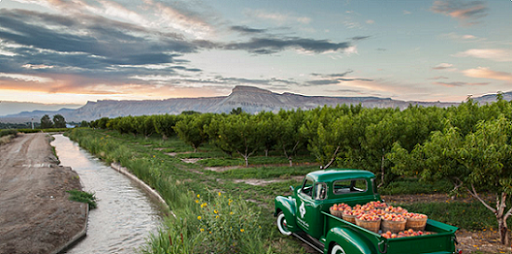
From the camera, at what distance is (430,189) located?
12781mm

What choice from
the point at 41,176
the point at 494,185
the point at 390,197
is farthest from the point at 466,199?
the point at 41,176

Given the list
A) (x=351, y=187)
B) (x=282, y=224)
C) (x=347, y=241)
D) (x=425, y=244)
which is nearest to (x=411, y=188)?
(x=351, y=187)

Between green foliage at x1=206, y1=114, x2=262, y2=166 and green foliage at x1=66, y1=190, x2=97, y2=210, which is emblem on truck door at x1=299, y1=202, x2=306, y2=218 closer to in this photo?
green foliage at x1=66, y1=190, x2=97, y2=210

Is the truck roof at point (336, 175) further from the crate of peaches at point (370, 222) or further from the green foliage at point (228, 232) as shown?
the green foliage at point (228, 232)

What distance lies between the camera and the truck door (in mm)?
6328

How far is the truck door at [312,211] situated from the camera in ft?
20.8

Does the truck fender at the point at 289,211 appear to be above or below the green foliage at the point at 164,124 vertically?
below

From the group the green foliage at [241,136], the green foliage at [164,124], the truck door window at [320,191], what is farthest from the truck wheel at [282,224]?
the green foliage at [164,124]

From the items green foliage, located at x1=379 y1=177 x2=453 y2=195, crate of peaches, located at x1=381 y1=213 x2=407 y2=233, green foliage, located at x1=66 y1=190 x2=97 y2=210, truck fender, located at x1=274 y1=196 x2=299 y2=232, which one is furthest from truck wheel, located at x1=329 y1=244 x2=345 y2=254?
green foliage, located at x1=66 y1=190 x2=97 y2=210

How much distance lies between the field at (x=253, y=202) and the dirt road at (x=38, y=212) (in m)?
2.65

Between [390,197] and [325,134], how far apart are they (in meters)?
3.75

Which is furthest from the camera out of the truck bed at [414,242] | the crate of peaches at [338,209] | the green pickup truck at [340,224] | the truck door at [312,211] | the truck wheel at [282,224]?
the truck wheel at [282,224]

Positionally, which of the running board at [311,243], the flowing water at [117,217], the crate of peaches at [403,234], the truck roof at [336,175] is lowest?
the flowing water at [117,217]

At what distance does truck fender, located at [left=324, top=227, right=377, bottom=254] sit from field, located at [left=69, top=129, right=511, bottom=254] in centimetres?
112
